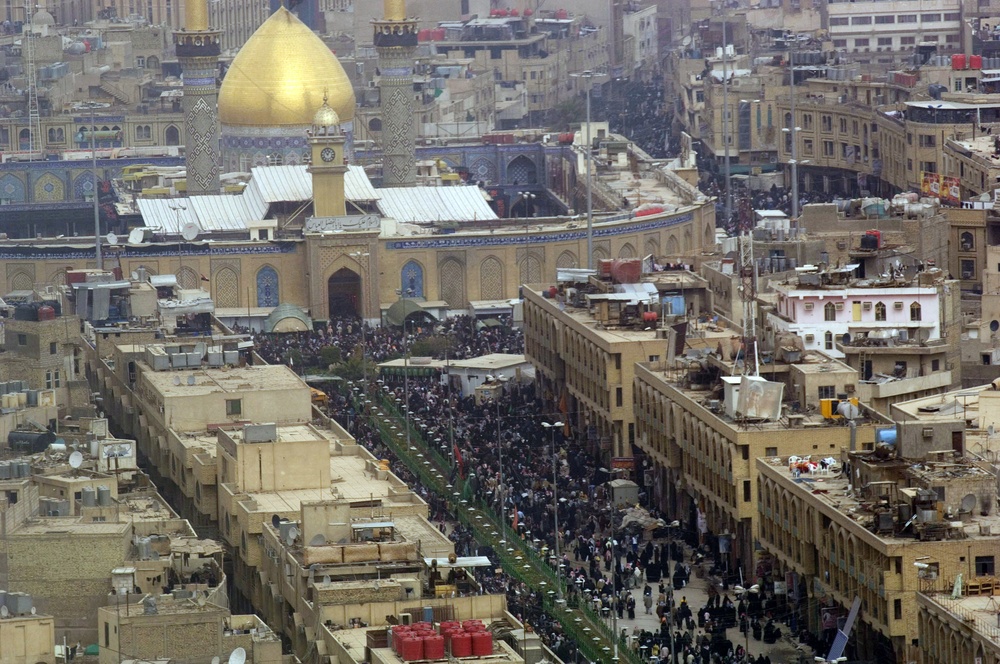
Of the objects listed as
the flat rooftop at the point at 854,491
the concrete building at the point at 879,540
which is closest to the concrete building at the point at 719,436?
the flat rooftop at the point at 854,491

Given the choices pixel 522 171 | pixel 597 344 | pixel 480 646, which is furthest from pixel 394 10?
pixel 480 646

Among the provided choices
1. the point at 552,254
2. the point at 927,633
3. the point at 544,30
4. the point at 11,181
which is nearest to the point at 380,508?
the point at 927,633

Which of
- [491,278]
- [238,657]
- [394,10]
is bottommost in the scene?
[238,657]

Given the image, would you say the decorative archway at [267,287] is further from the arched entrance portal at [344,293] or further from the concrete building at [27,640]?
the concrete building at [27,640]

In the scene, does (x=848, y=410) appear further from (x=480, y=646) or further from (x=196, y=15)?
(x=196, y=15)

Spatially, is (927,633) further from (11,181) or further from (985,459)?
(11,181)
